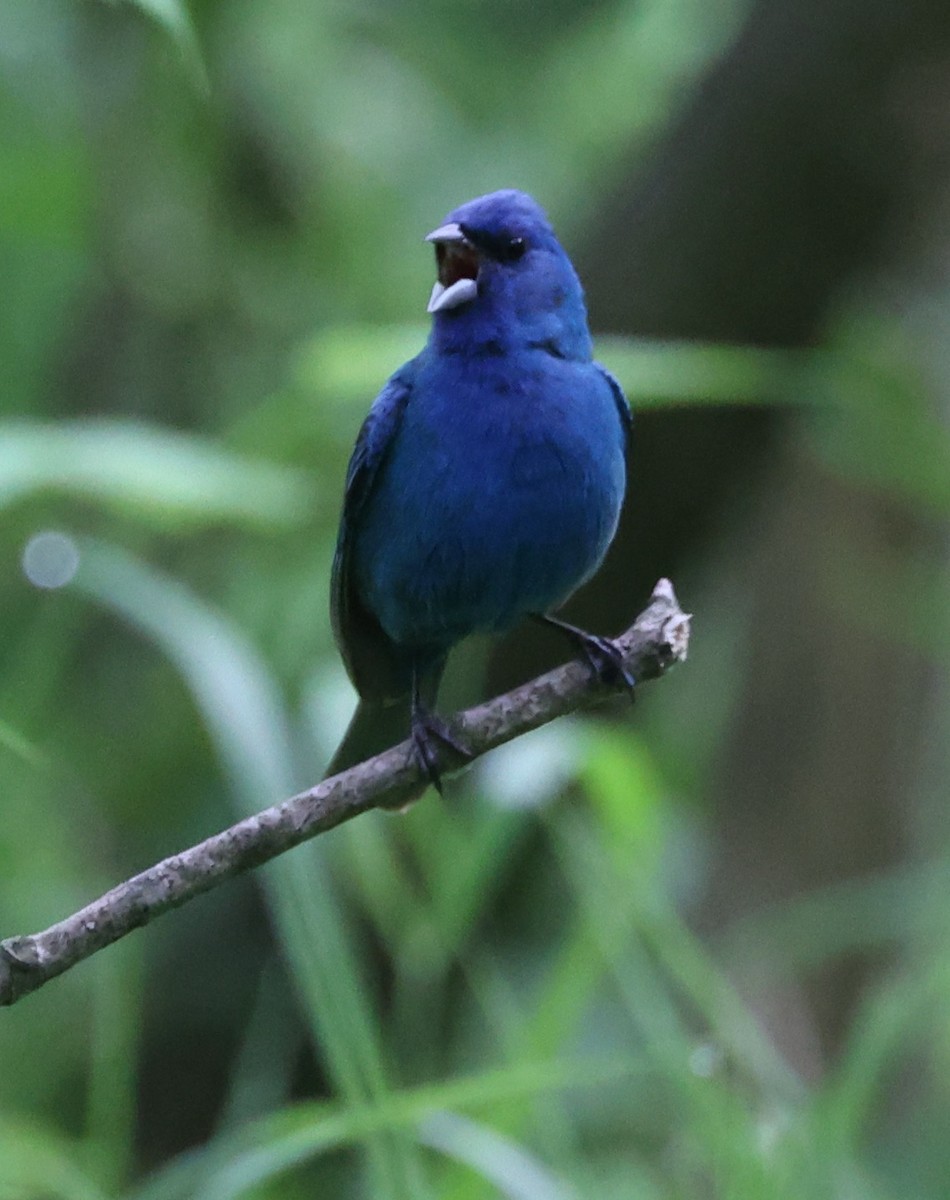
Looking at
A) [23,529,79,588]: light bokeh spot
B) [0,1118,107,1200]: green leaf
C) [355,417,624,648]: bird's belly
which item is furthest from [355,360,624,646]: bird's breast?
[0,1118,107,1200]: green leaf

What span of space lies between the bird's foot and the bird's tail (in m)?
0.37

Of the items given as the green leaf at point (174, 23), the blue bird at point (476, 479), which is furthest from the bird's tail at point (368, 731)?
the green leaf at point (174, 23)

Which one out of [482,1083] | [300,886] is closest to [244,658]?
[300,886]

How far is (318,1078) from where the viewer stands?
4398 mm

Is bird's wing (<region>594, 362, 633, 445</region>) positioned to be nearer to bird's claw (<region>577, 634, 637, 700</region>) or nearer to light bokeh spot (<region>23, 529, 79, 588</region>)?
bird's claw (<region>577, 634, 637, 700</region>)

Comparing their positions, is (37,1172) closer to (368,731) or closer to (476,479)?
(368,731)

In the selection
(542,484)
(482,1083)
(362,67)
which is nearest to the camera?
(482,1083)

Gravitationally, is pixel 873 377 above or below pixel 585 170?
below

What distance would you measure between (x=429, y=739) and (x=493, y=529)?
15.3 inches

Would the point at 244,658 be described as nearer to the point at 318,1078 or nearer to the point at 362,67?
the point at 318,1078

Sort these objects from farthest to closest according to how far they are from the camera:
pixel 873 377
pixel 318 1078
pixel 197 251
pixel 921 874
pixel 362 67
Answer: pixel 362 67, pixel 197 251, pixel 873 377, pixel 318 1078, pixel 921 874

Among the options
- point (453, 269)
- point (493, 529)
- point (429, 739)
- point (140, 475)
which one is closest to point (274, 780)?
point (429, 739)

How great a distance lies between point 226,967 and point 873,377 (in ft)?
7.82

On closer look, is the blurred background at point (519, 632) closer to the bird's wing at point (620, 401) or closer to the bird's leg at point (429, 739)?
the bird's leg at point (429, 739)
